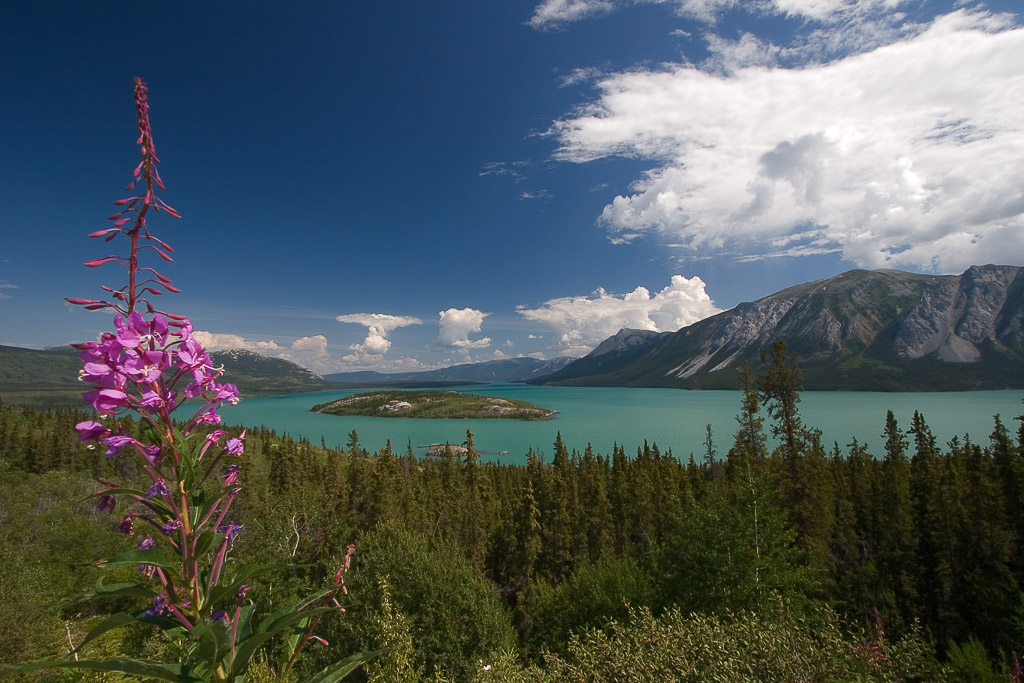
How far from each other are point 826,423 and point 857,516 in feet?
332

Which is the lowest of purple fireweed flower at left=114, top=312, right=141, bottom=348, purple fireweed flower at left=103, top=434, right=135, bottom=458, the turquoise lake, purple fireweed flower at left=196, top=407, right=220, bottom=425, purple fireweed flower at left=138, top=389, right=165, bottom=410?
the turquoise lake

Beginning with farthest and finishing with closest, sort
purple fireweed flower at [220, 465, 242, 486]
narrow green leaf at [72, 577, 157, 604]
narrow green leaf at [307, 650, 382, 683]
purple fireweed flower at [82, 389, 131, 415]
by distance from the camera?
purple fireweed flower at [220, 465, 242, 486] < narrow green leaf at [307, 650, 382, 683] < purple fireweed flower at [82, 389, 131, 415] < narrow green leaf at [72, 577, 157, 604]

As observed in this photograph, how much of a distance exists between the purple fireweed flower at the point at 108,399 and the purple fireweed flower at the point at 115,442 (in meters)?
0.12

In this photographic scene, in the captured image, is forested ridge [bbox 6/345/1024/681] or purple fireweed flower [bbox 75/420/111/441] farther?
forested ridge [bbox 6/345/1024/681]

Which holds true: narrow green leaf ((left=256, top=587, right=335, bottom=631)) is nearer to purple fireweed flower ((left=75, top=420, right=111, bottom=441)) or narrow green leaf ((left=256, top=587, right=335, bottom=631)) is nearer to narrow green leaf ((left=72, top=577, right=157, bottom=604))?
narrow green leaf ((left=72, top=577, right=157, bottom=604))

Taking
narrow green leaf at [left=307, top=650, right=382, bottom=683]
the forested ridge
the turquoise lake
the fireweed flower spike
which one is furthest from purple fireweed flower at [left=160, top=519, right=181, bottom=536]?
the turquoise lake

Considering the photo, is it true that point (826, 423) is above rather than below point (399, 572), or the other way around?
below

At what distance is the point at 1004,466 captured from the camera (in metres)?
28.7

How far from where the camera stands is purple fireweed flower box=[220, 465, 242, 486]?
232 centimetres

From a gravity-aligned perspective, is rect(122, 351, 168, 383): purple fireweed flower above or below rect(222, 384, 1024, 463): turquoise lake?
above

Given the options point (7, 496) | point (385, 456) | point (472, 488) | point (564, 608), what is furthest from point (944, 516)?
point (7, 496)

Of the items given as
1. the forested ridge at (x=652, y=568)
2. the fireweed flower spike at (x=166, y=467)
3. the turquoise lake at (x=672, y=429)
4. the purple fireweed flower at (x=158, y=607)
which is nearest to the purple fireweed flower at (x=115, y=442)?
the fireweed flower spike at (x=166, y=467)

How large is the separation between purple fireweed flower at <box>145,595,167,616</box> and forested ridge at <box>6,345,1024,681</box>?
5061mm

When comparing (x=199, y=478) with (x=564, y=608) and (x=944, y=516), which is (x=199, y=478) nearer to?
(x=564, y=608)
